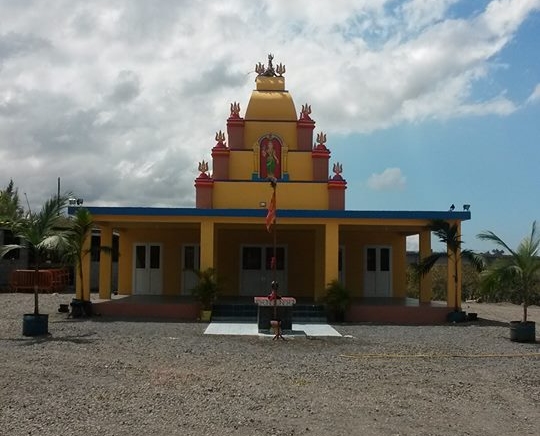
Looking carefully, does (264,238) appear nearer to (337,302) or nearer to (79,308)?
(337,302)

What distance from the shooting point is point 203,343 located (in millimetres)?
13547

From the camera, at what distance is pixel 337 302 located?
60.0 feet

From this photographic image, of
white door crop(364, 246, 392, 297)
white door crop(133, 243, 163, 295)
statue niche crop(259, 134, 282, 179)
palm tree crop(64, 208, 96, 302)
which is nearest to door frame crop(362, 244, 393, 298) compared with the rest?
white door crop(364, 246, 392, 297)

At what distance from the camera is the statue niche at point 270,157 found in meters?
23.0

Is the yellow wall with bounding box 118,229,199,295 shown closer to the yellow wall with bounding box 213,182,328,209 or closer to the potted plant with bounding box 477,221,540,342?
the yellow wall with bounding box 213,182,328,209

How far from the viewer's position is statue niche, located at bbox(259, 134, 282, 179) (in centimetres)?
2303

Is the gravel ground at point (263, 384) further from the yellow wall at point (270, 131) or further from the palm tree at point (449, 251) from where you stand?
the yellow wall at point (270, 131)

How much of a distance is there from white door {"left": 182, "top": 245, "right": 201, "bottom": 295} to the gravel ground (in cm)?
841

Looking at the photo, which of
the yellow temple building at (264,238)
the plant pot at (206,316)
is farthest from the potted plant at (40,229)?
the yellow temple building at (264,238)

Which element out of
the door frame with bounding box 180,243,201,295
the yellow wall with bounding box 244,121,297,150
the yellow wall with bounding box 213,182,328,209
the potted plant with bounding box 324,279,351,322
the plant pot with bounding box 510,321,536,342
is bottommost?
the plant pot with bounding box 510,321,536,342

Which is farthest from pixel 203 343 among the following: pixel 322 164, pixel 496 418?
pixel 322 164

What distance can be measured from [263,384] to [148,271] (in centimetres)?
1559

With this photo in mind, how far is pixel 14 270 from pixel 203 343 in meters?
19.6

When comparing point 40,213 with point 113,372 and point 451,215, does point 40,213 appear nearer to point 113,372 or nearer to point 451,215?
point 113,372
